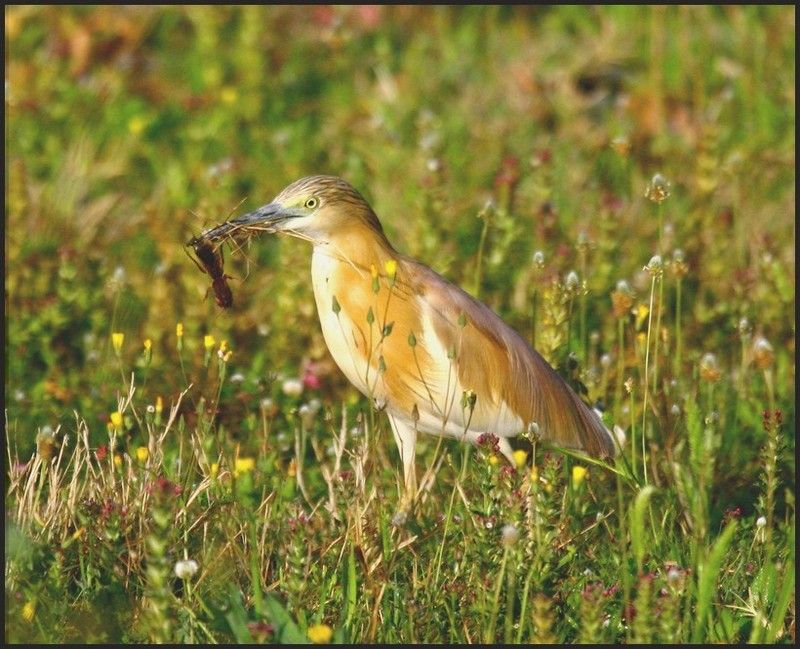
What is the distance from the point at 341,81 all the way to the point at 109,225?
6.82ft

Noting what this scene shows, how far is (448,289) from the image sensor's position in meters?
4.11

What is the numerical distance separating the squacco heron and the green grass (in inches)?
5.2

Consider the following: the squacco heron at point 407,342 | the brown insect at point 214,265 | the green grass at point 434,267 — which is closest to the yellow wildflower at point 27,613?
the green grass at point 434,267

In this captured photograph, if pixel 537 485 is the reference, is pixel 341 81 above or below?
above

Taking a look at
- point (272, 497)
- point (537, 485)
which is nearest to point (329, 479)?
point (272, 497)

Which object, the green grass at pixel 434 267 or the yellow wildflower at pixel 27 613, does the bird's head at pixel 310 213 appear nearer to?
the green grass at pixel 434 267

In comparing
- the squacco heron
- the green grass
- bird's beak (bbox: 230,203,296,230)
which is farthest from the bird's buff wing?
bird's beak (bbox: 230,203,296,230)

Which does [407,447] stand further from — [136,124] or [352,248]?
[136,124]

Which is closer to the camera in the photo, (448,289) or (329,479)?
(329,479)

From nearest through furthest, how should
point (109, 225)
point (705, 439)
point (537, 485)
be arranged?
1. point (705, 439)
2. point (537, 485)
3. point (109, 225)

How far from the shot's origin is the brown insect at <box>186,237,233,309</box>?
423 cm

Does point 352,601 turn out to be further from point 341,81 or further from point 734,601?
point 341,81

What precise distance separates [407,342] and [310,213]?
462 mm

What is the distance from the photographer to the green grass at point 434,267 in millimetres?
3459
